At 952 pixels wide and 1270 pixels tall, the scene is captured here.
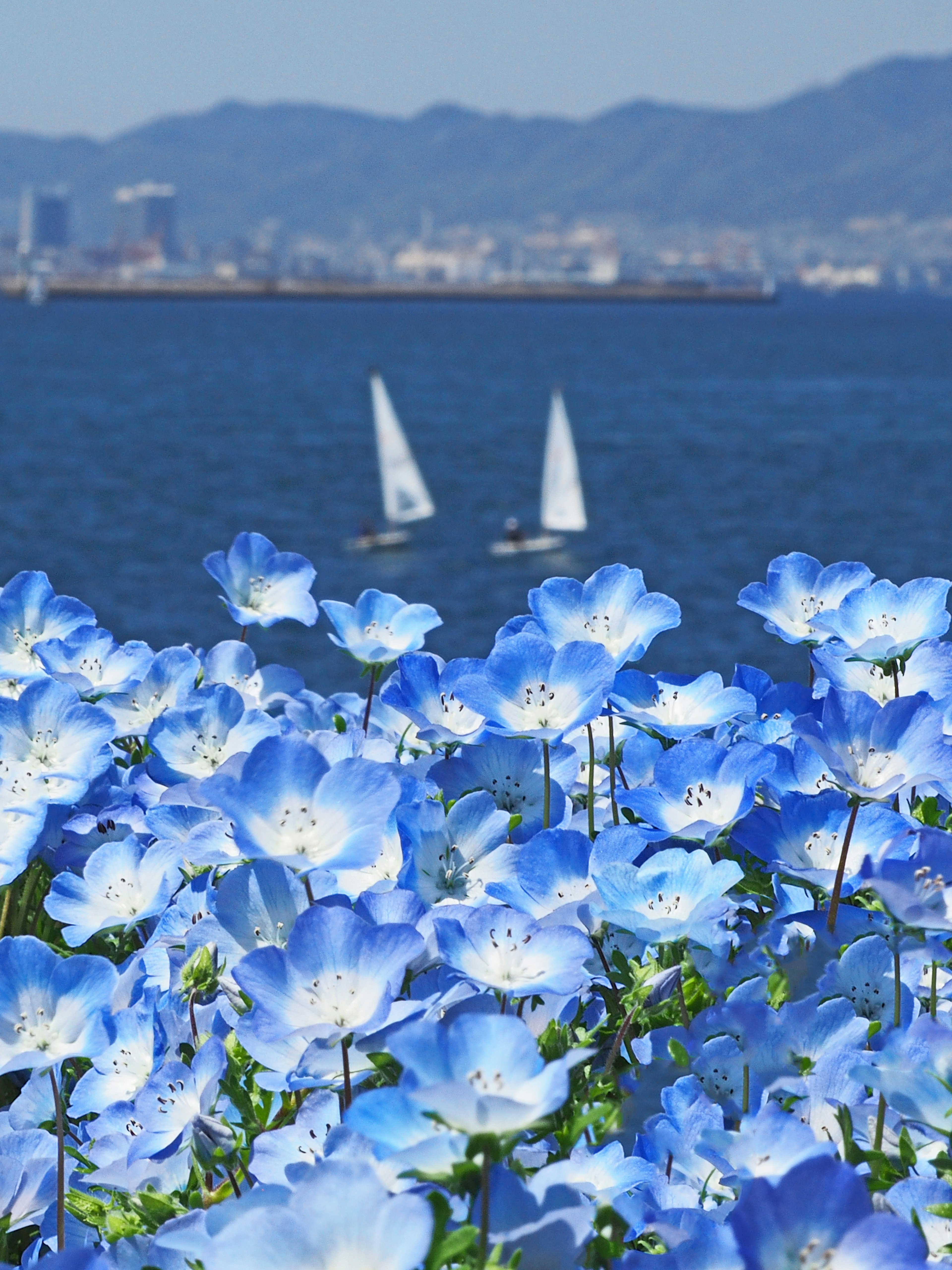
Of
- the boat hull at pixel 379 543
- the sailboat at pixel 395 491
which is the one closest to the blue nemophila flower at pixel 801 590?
the sailboat at pixel 395 491

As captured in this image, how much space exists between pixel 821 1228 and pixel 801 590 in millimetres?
1285

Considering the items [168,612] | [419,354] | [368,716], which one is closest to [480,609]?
[168,612]

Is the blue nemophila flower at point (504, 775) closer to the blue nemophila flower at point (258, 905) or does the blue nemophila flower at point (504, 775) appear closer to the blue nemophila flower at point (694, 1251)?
the blue nemophila flower at point (258, 905)

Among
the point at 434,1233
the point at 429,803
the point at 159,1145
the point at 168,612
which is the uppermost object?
the point at 429,803

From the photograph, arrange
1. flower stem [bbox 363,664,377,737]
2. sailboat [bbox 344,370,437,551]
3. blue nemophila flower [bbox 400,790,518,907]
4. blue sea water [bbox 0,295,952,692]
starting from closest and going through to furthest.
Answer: blue nemophila flower [bbox 400,790,518,907], flower stem [bbox 363,664,377,737], blue sea water [bbox 0,295,952,692], sailboat [bbox 344,370,437,551]

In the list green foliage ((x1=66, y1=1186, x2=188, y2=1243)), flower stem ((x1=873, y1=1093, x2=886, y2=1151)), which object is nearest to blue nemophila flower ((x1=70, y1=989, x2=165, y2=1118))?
green foliage ((x1=66, y1=1186, x2=188, y2=1243))

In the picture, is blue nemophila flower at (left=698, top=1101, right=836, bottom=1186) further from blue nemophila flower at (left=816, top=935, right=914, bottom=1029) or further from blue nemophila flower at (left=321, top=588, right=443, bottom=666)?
blue nemophila flower at (left=321, top=588, right=443, bottom=666)

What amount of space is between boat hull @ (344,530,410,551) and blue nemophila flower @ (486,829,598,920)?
38310 mm

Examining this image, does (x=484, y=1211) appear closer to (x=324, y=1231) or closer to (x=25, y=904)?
(x=324, y=1231)

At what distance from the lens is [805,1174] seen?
3.32 ft

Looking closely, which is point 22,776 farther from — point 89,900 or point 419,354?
point 419,354

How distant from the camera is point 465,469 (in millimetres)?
54875

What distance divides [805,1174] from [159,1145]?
2.02 ft

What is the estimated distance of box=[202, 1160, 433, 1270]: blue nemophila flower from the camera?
1009 mm
